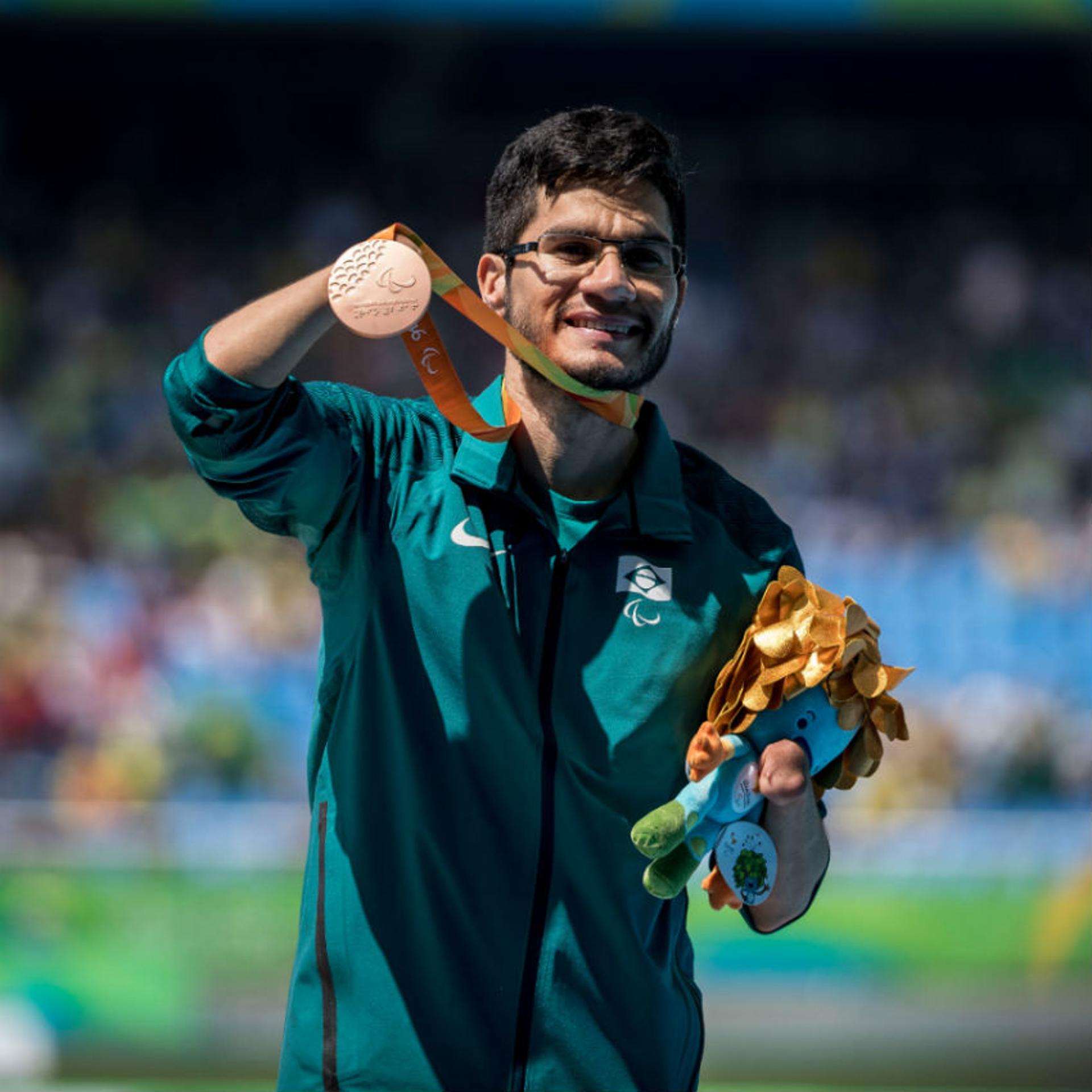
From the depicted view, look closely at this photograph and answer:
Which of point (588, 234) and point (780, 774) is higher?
point (588, 234)

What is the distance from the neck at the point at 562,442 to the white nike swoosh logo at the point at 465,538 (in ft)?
0.47

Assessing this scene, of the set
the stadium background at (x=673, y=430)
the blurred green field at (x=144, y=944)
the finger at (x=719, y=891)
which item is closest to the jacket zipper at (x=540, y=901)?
the finger at (x=719, y=891)

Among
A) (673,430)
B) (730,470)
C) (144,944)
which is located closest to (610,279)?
(144,944)

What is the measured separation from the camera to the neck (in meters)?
2.36

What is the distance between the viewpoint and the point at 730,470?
1107cm

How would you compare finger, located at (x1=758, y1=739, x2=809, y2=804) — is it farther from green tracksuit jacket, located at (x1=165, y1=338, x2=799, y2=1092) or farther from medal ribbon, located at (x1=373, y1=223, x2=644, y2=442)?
medal ribbon, located at (x1=373, y1=223, x2=644, y2=442)

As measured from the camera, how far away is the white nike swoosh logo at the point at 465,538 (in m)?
2.26

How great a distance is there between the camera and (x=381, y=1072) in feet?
7.07

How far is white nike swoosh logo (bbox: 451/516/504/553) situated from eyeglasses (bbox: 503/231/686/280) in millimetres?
384

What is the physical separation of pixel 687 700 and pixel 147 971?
5343mm

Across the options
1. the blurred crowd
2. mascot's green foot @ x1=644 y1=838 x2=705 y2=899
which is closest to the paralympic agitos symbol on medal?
mascot's green foot @ x1=644 y1=838 x2=705 y2=899

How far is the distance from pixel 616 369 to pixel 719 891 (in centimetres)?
76

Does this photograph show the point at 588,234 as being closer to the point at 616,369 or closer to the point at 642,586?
the point at 616,369

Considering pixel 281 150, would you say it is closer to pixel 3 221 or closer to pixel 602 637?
pixel 3 221
